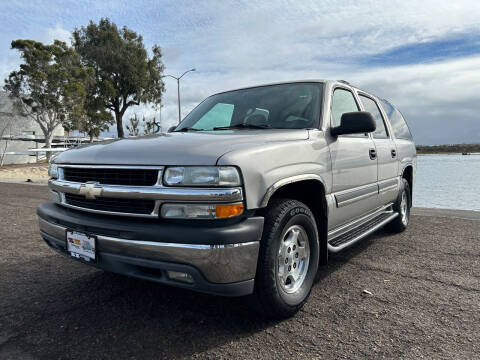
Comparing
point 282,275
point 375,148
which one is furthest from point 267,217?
point 375,148

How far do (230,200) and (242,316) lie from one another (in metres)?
1.02

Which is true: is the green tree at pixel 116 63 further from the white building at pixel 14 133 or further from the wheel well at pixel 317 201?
the wheel well at pixel 317 201

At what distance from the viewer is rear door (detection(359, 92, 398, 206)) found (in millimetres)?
4242

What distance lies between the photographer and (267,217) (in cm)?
242

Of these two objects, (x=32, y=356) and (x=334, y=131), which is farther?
(x=334, y=131)

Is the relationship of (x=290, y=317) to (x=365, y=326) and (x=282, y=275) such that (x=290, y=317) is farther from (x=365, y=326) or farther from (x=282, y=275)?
(x=365, y=326)

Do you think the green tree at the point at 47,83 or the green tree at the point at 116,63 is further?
the green tree at the point at 116,63

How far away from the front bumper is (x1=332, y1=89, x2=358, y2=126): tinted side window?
1.67 metres

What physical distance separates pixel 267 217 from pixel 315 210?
0.79 metres

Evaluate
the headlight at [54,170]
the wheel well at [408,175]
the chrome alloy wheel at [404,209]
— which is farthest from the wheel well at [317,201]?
the wheel well at [408,175]

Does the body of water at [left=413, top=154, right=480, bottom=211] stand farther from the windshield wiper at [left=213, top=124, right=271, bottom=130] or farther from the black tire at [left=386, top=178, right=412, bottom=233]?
the windshield wiper at [left=213, top=124, right=271, bottom=130]

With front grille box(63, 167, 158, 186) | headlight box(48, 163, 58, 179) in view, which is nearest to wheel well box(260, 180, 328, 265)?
front grille box(63, 167, 158, 186)

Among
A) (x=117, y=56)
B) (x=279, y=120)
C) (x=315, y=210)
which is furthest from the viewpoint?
(x=117, y=56)

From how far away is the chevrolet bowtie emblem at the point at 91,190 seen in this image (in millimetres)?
2496
